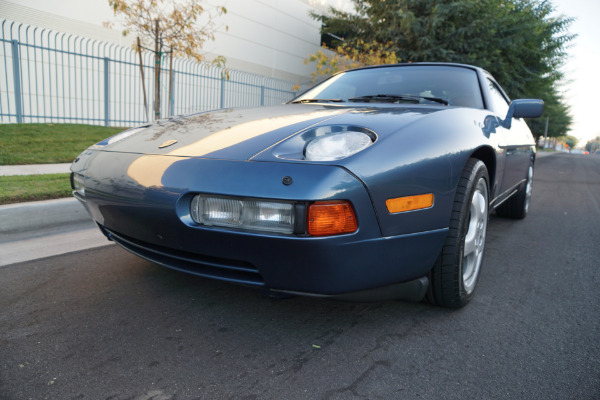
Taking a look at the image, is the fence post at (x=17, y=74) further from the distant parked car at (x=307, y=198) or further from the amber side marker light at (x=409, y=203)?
the amber side marker light at (x=409, y=203)

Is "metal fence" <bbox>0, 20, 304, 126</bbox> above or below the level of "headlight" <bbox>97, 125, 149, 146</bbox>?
above

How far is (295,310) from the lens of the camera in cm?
199

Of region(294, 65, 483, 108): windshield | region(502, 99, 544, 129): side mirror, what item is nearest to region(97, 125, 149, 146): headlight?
region(294, 65, 483, 108): windshield

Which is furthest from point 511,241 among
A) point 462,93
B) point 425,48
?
point 425,48

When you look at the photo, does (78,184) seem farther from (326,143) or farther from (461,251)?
(461,251)

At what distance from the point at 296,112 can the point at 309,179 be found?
88 centimetres

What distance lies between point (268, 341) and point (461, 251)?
949 millimetres

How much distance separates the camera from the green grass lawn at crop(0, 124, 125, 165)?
5602 millimetres

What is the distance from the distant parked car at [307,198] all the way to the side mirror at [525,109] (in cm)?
93

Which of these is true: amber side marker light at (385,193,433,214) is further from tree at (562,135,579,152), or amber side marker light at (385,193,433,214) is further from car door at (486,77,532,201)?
tree at (562,135,579,152)

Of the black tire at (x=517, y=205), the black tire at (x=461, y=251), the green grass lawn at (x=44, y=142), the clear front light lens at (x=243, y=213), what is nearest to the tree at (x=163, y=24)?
the green grass lawn at (x=44, y=142)

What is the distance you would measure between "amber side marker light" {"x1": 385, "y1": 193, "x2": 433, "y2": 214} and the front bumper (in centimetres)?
9

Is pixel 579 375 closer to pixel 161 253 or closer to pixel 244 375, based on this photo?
pixel 244 375

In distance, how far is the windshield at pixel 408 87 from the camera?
2.67 metres
